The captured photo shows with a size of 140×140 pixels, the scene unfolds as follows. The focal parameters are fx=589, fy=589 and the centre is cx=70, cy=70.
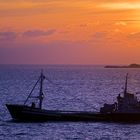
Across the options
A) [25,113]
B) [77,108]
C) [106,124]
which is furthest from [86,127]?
[77,108]

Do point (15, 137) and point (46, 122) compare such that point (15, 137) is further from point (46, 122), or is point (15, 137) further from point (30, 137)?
point (46, 122)

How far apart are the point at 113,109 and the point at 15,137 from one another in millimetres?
17847

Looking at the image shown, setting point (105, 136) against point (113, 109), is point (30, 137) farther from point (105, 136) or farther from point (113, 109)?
point (113, 109)

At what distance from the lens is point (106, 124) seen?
2926 inches

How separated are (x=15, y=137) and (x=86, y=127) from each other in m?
11.3

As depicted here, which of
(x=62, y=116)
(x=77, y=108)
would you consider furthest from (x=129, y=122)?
(x=77, y=108)

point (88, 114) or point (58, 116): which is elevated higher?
point (88, 114)

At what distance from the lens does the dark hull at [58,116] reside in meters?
75.9

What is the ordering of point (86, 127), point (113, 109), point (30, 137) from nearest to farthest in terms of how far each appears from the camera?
point (30, 137) < point (86, 127) < point (113, 109)

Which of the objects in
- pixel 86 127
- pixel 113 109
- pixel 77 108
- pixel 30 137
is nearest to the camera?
pixel 30 137

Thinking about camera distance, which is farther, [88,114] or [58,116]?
[88,114]

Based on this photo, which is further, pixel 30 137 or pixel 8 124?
pixel 8 124

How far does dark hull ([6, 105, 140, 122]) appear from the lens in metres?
75.9

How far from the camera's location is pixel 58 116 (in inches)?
3041
